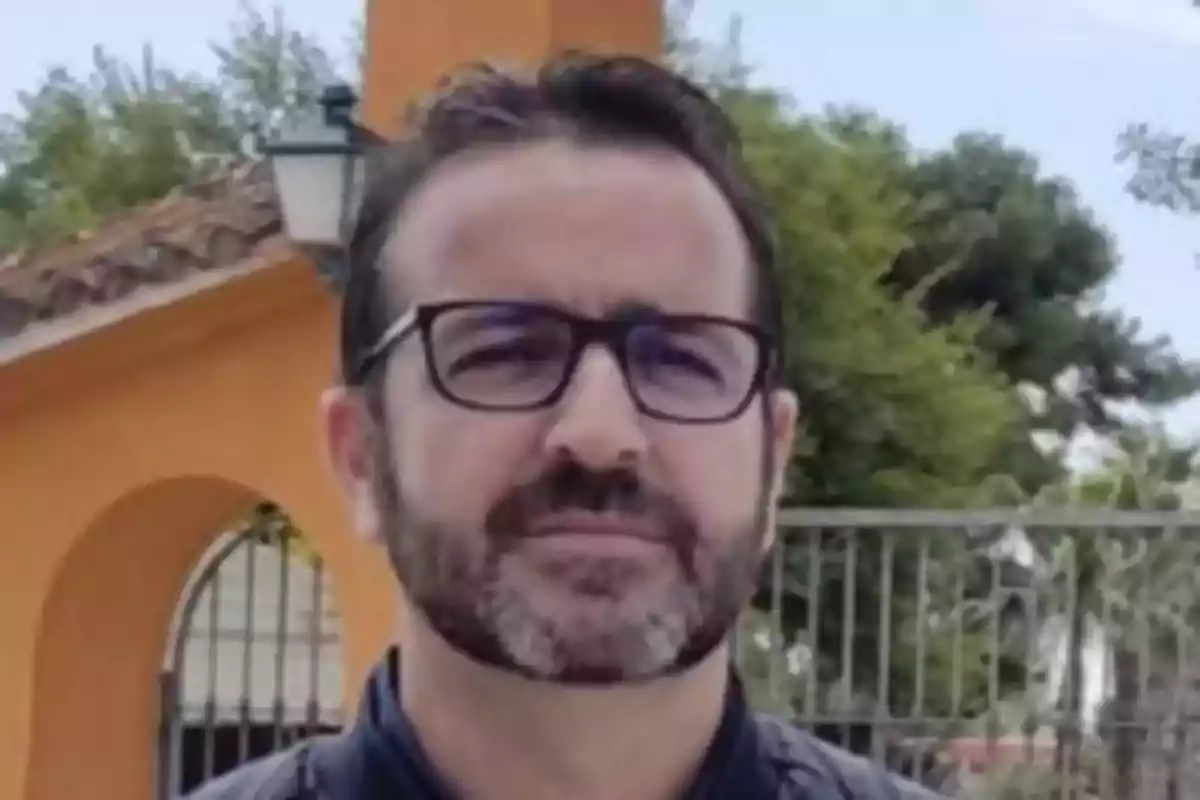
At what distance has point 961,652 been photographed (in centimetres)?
481

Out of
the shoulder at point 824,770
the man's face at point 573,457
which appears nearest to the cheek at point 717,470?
the man's face at point 573,457

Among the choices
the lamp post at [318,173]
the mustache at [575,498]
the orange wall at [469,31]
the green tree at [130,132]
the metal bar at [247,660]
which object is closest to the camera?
the mustache at [575,498]

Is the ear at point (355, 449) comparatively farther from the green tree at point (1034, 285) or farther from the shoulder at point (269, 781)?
the green tree at point (1034, 285)

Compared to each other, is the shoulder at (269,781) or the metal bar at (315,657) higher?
the shoulder at (269,781)

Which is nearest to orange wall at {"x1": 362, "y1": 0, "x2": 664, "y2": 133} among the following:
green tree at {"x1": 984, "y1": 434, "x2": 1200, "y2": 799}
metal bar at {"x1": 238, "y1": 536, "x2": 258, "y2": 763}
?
metal bar at {"x1": 238, "y1": 536, "x2": 258, "y2": 763}

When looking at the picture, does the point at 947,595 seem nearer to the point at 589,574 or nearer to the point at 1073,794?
the point at 1073,794

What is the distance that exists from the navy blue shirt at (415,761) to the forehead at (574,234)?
0.52 feet

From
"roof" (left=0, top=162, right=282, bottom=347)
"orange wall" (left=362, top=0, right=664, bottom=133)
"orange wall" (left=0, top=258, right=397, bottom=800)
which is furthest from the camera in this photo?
"orange wall" (left=0, top=258, right=397, bottom=800)

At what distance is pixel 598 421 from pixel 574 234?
0.07m

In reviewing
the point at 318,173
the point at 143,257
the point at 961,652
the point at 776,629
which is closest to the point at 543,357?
the point at 318,173

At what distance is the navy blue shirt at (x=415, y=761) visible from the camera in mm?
928

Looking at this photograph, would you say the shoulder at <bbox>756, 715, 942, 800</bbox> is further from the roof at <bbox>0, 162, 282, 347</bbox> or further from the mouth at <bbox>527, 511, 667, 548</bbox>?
the roof at <bbox>0, 162, 282, 347</bbox>

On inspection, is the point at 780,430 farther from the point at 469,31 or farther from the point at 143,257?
the point at 143,257

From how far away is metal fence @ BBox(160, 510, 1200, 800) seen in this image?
4680 mm
